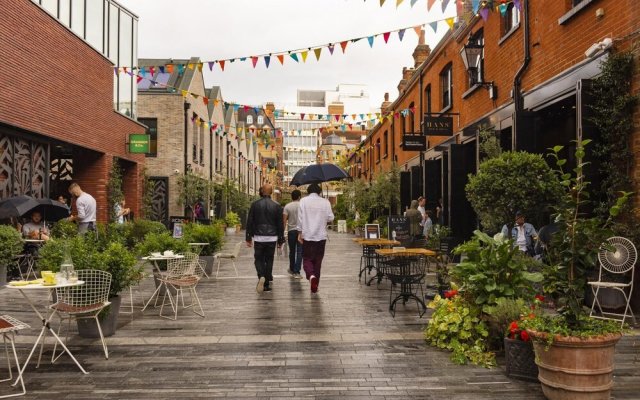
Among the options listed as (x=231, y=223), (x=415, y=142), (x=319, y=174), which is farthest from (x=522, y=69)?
(x=231, y=223)

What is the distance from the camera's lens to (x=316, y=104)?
12150cm

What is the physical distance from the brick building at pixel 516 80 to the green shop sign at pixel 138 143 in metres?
9.52

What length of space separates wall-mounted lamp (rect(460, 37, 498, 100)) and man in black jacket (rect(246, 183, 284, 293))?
5382 mm

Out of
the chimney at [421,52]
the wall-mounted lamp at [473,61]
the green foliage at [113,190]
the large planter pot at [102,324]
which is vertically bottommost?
the large planter pot at [102,324]

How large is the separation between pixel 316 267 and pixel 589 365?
5.52 meters

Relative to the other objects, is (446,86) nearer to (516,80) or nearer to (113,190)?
(516,80)

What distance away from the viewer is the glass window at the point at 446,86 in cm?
1692

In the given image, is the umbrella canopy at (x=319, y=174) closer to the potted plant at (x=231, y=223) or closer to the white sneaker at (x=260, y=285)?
the white sneaker at (x=260, y=285)

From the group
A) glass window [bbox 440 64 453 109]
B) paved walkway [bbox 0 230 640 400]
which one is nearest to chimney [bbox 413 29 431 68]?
glass window [bbox 440 64 453 109]

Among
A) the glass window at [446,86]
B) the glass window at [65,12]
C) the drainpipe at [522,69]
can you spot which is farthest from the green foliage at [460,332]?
the glass window at [65,12]

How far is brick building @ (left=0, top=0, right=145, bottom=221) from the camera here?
1205 centimetres

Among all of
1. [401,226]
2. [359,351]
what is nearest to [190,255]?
[359,351]

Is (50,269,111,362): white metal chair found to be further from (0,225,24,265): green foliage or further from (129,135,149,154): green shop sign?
(129,135,149,154): green shop sign

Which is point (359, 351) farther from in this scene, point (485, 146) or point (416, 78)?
point (416, 78)
